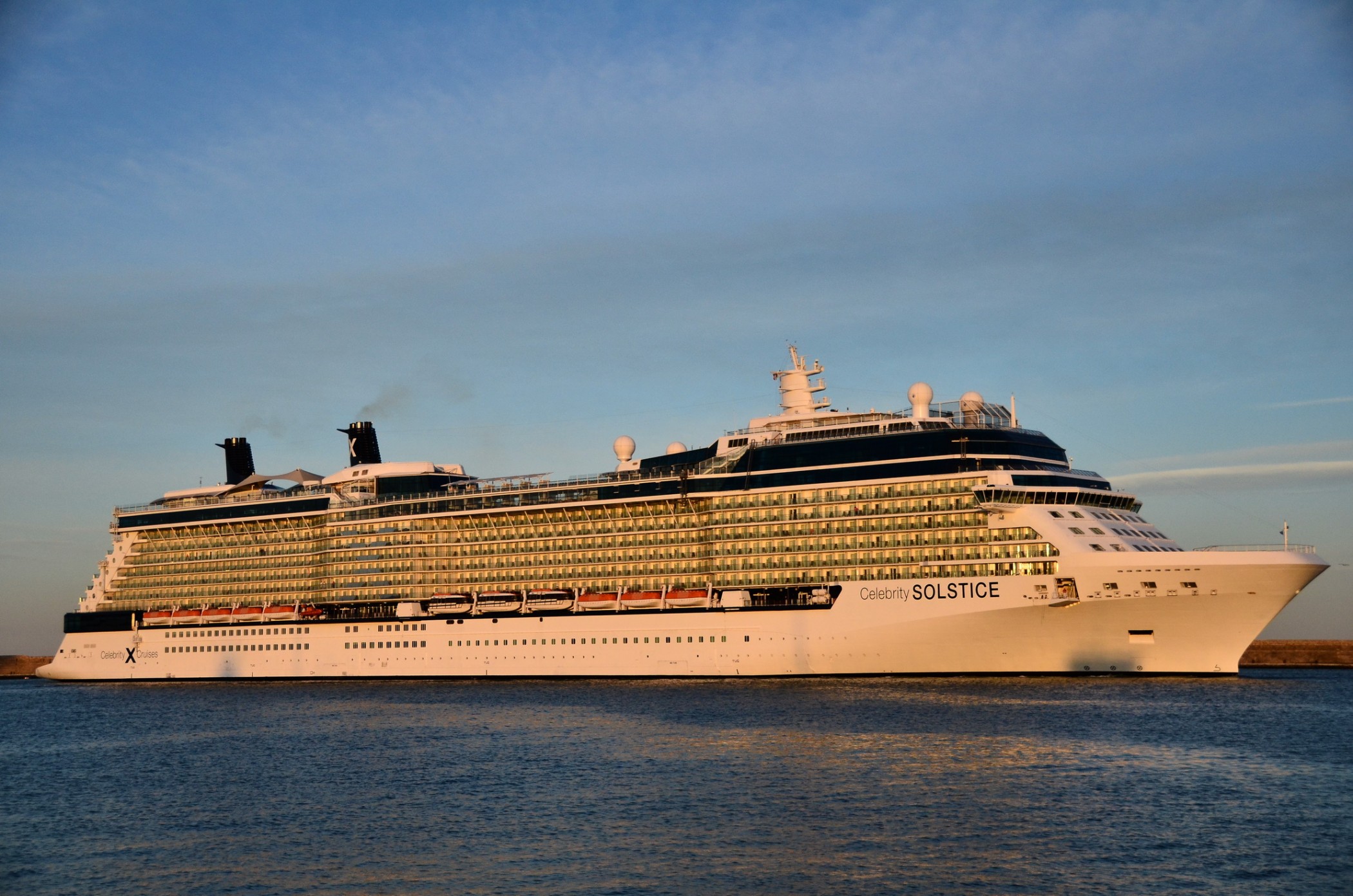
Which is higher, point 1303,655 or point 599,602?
point 599,602

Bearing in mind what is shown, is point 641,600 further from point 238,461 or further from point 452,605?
point 238,461

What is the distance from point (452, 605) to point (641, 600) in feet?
48.0

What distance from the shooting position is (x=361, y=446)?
95.3 meters

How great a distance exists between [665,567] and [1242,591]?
106ft

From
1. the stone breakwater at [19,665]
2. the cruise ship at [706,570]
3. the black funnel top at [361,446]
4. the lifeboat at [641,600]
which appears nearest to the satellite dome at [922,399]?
the cruise ship at [706,570]

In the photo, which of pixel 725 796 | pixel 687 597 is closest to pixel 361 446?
pixel 687 597

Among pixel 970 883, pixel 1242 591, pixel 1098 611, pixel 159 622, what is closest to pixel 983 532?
pixel 1098 611

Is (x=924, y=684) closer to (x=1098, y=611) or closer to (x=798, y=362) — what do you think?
(x=1098, y=611)

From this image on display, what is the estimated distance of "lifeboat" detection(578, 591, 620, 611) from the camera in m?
73.3

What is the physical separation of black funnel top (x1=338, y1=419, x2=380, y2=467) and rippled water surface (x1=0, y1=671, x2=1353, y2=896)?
37427mm

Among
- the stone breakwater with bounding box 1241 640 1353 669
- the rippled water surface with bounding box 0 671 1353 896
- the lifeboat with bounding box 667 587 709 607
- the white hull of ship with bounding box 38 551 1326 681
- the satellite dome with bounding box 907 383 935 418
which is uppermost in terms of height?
the satellite dome with bounding box 907 383 935 418

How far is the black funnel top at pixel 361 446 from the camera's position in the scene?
95125 millimetres

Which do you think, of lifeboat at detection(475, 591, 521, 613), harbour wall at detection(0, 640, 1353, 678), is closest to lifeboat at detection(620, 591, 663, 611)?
lifeboat at detection(475, 591, 521, 613)

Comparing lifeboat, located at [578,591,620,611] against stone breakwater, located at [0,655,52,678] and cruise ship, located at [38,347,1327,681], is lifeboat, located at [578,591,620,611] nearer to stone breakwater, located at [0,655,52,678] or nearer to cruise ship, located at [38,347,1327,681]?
cruise ship, located at [38,347,1327,681]
